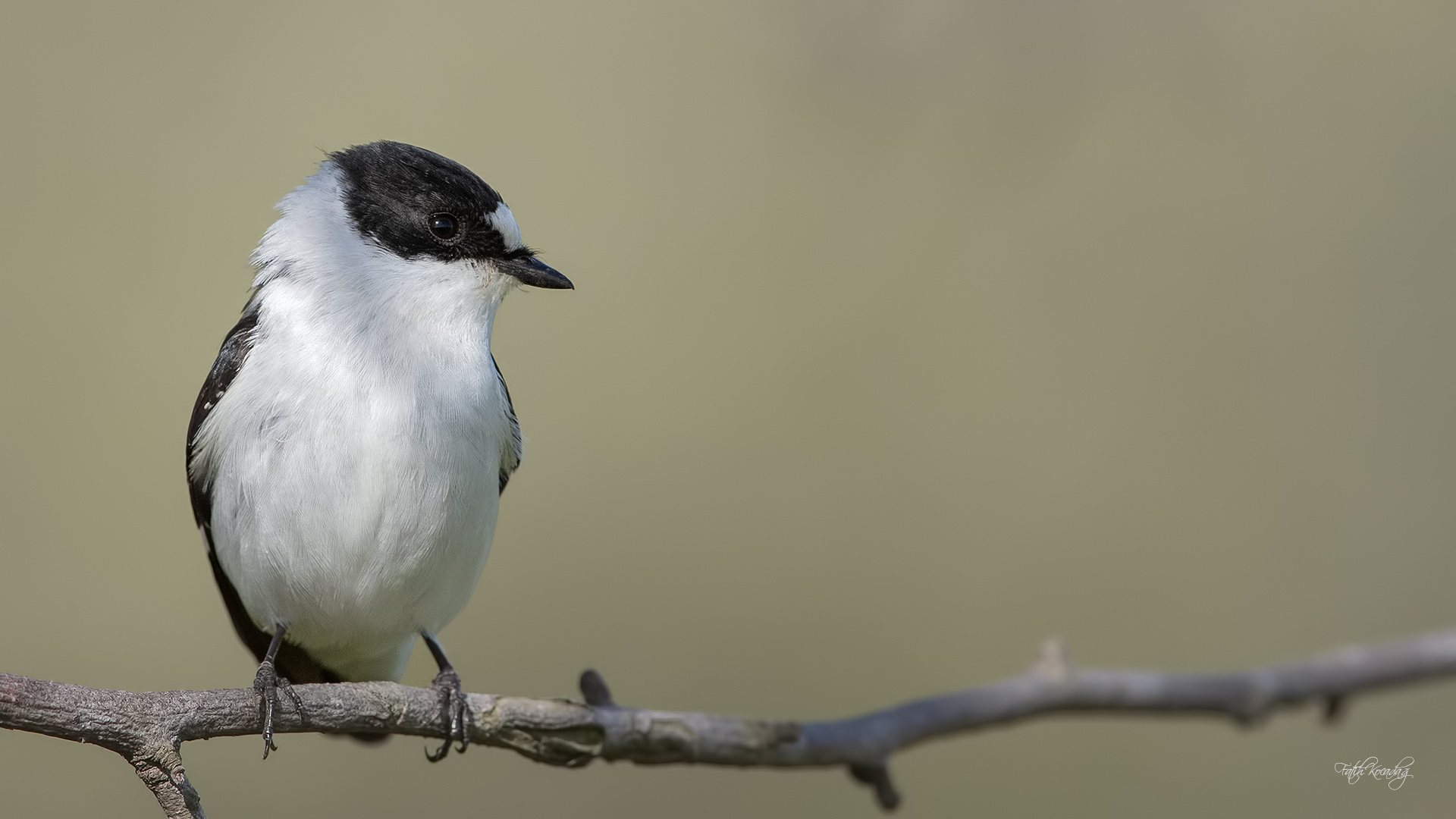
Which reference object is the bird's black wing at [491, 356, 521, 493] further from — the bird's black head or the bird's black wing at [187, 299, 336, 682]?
the bird's black wing at [187, 299, 336, 682]

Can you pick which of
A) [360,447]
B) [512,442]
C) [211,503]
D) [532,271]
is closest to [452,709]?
[360,447]

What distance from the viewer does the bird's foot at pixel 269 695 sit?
2.56 metres

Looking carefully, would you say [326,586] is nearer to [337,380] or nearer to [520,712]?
[337,380]

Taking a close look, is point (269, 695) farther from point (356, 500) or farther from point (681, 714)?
point (681, 714)

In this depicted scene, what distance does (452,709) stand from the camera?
2.83 m

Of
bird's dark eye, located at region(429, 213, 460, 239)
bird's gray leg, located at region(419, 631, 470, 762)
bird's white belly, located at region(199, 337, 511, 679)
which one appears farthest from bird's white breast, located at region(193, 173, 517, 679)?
bird's gray leg, located at region(419, 631, 470, 762)

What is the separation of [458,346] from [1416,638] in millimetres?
2427

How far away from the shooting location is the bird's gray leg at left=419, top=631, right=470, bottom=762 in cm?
273

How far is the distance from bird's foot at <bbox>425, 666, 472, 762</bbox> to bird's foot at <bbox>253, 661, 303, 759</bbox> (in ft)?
1.20

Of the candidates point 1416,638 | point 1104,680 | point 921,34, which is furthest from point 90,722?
point 921,34

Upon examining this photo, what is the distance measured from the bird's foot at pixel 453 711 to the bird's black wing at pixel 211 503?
2.64 ft

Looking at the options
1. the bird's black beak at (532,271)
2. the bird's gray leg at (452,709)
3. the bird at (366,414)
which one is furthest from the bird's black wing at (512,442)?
the bird's gray leg at (452,709)

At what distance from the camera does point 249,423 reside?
9.83ft

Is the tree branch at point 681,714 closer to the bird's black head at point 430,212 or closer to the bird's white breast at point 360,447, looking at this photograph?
the bird's white breast at point 360,447
